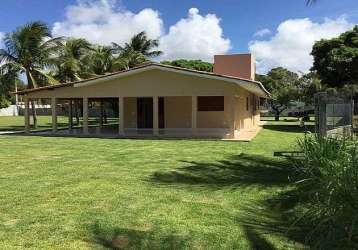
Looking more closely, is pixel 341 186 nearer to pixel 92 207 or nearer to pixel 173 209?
pixel 173 209

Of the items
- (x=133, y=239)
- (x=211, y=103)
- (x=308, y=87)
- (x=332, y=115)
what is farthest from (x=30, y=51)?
(x=308, y=87)

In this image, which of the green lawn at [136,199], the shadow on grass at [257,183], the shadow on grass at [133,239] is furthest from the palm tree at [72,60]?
the shadow on grass at [133,239]

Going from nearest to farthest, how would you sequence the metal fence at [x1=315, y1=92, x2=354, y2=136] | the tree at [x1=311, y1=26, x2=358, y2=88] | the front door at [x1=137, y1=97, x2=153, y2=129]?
1. the metal fence at [x1=315, y1=92, x2=354, y2=136]
2. the front door at [x1=137, y1=97, x2=153, y2=129]
3. the tree at [x1=311, y1=26, x2=358, y2=88]

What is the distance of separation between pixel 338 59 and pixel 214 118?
976 centimetres

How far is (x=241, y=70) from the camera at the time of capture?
35406 millimetres

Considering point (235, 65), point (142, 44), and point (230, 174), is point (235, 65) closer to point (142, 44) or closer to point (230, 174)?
point (142, 44)

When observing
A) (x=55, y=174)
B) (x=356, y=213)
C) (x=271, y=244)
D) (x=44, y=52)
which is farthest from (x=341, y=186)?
(x=44, y=52)

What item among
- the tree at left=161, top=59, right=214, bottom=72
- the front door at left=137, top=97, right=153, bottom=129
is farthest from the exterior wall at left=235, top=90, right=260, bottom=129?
the tree at left=161, top=59, right=214, bottom=72

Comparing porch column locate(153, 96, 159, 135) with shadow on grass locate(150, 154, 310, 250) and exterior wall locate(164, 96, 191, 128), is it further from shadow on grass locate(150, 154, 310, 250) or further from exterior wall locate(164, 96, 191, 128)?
shadow on grass locate(150, 154, 310, 250)

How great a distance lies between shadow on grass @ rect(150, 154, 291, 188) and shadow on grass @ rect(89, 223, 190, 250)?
3.50 meters

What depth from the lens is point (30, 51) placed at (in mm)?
31344

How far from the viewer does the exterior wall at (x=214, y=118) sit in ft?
82.6

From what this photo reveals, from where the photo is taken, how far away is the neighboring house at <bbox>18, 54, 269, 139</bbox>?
2234cm

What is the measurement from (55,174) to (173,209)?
4378 mm
